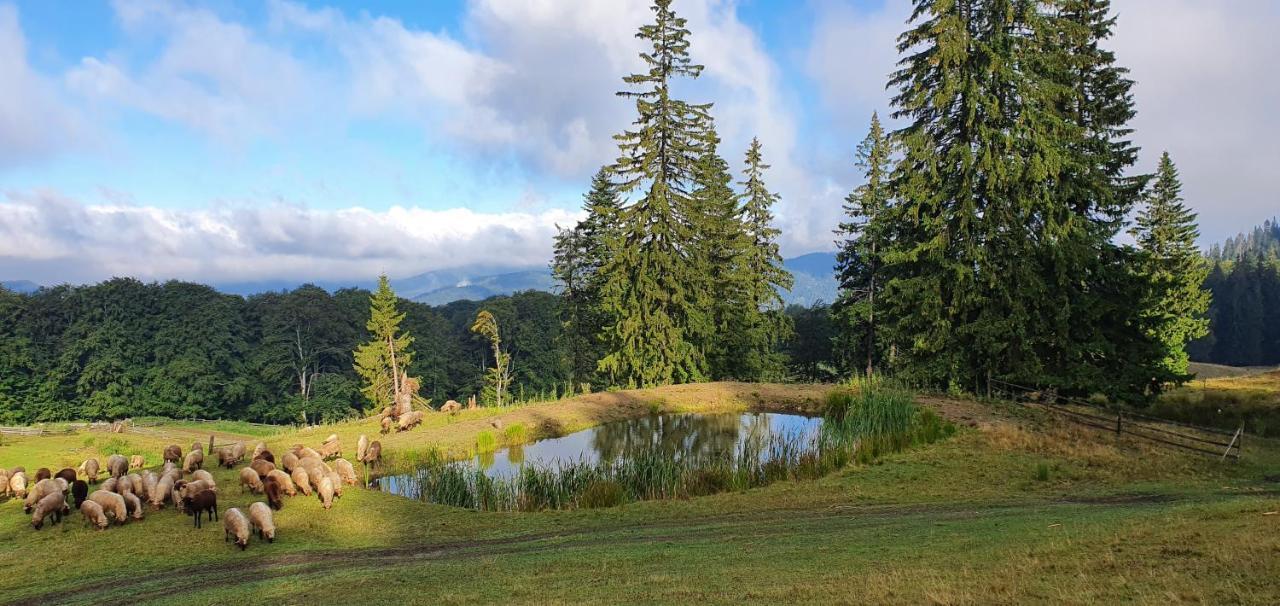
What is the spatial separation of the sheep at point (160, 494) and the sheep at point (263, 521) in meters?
3.04

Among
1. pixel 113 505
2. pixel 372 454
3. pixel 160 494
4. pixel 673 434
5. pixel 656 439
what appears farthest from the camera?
pixel 673 434

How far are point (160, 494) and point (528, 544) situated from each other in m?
7.92

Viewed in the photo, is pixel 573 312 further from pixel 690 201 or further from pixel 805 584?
pixel 805 584

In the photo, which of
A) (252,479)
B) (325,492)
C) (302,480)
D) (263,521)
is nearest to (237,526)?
(263,521)

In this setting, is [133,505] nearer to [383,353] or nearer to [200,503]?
[200,503]

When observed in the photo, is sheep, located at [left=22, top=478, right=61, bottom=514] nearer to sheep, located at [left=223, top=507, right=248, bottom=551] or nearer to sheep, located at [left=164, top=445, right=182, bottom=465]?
sheep, located at [left=223, top=507, right=248, bottom=551]

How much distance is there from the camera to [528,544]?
10.5m

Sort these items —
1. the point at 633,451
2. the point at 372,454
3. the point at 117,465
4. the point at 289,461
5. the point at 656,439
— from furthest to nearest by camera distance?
the point at 656,439, the point at 633,451, the point at 372,454, the point at 117,465, the point at 289,461

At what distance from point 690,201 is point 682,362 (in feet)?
29.5

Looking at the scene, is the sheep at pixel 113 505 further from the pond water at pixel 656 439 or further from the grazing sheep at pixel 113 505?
the pond water at pixel 656 439

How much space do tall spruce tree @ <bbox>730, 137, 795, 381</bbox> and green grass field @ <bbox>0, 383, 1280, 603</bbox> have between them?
22.2 meters

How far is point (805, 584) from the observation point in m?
6.37

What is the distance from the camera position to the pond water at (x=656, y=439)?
18267 millimetres

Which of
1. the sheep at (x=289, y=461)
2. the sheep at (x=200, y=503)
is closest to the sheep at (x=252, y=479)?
the sheep at (x=289, y=461)
